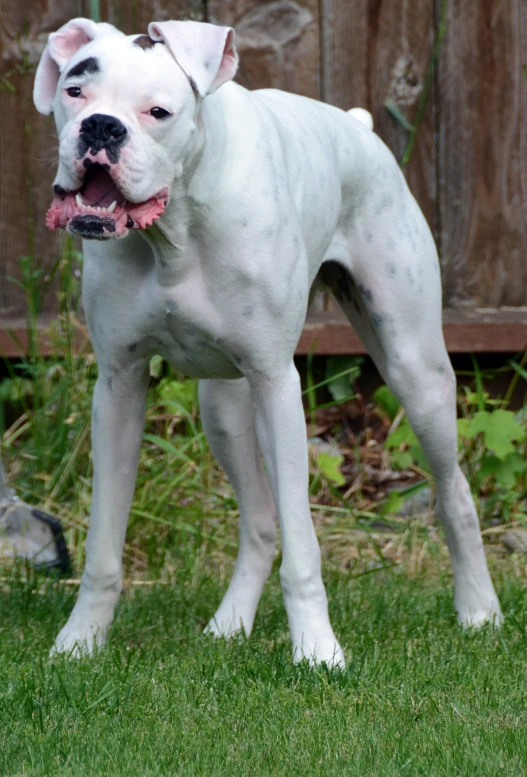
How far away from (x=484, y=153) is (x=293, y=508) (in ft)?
9.58

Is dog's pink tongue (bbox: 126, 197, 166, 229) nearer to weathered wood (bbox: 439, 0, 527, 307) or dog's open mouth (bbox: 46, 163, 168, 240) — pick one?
dog's open mouth (bbox: 46, 163, 168, 240)

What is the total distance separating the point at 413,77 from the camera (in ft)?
18.1

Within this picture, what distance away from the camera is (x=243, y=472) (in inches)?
152

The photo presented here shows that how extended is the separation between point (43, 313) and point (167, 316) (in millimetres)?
2615

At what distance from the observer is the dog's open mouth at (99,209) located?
8.83 ft

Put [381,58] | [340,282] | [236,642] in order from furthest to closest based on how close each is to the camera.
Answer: [381,58]
[340,282]
[236,642]

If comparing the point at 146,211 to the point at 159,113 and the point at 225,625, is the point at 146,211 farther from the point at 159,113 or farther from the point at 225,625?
the point at 225,625

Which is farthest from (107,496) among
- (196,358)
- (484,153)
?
(484,153)

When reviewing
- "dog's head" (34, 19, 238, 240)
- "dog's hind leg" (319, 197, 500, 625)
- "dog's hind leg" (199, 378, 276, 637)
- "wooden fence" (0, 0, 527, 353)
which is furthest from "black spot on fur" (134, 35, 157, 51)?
"wooden fence" (0, 0, 527, 353)

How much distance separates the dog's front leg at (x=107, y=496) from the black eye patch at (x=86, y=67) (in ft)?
2.95

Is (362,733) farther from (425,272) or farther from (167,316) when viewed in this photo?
(425,272)

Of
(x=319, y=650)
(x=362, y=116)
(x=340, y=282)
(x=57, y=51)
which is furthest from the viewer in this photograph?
(x=362, y=116)

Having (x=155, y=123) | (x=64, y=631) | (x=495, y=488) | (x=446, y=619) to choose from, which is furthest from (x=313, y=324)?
(x=155, y=123)

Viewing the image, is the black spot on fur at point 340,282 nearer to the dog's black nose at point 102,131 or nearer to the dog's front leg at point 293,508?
the dog's front leg at point 293,508
